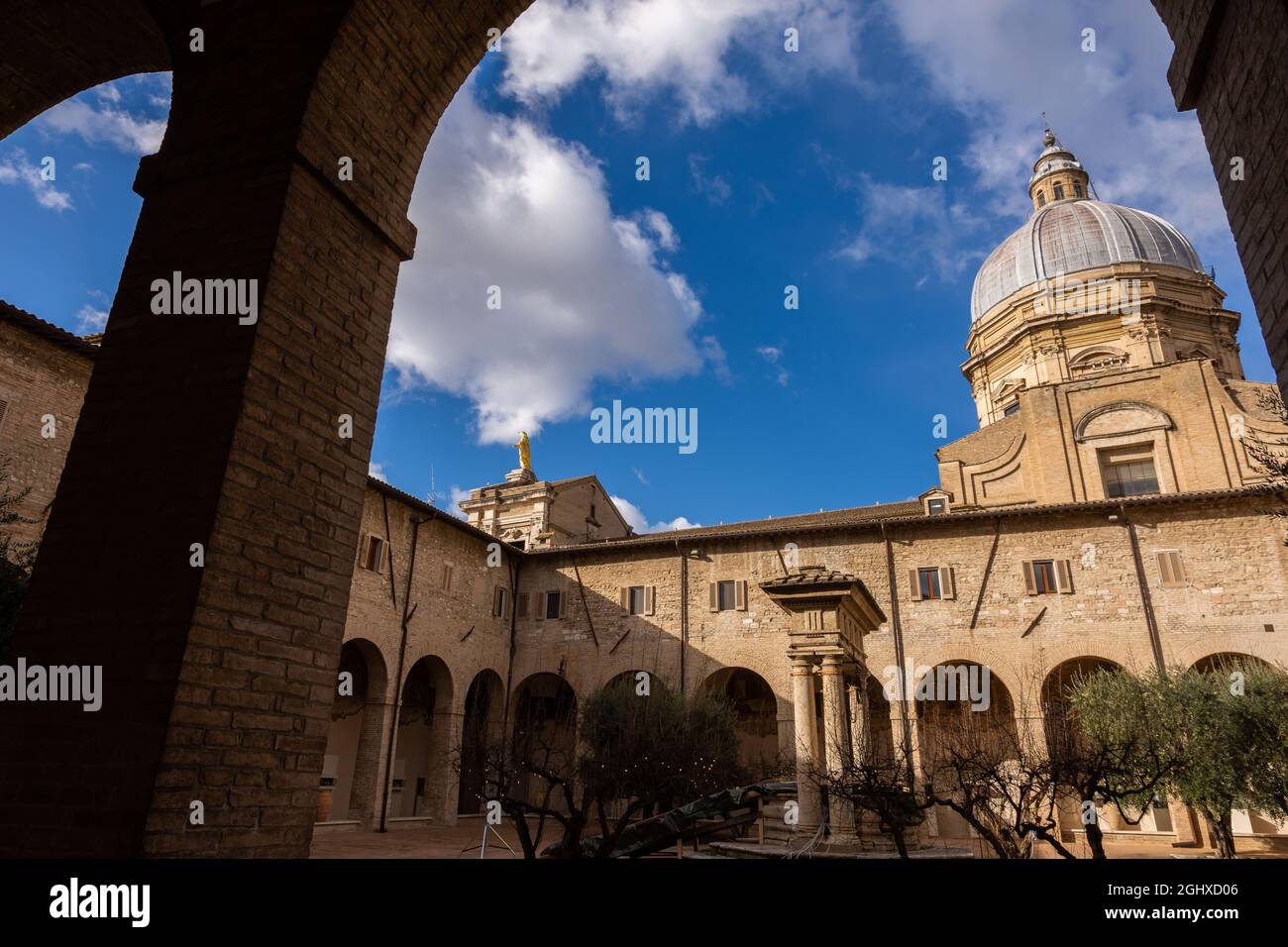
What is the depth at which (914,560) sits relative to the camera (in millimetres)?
21734

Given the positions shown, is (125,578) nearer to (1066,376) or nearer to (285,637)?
(285,637)

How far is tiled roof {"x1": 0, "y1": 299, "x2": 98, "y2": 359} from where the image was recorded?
1325cm

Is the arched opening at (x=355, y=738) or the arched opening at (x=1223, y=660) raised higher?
the arched opening at (x=1223, y=660)

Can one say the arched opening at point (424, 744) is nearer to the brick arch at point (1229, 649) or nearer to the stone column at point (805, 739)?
the stone column at point (805, 739)

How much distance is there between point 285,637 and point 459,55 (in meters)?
3.51

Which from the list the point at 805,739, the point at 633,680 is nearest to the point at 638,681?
the point at 633,680

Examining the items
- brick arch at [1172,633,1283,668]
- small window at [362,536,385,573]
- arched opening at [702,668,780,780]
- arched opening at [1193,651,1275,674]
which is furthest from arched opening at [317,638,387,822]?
arched opening at [1193,651,1275,674]

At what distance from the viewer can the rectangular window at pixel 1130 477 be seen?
78.5 feet

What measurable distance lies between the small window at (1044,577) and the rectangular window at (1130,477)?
16.7 ft

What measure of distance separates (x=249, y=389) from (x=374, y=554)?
16981 mm

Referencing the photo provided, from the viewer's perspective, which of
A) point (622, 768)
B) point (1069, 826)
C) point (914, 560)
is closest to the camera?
point (622, 768)

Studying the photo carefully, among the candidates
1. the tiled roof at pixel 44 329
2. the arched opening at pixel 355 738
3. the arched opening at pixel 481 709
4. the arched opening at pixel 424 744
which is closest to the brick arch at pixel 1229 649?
the arched opening at pixel 481 709
